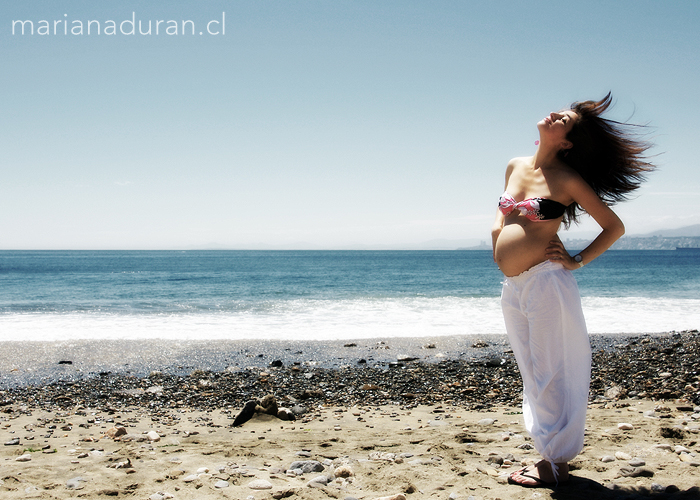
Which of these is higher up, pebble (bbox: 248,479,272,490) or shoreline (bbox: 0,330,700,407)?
pebble (bbox: 248,479,272,490)

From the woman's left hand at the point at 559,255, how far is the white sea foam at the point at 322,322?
8813mm

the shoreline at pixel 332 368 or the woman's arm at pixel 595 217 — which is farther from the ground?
the woman's arm at pixel 595 217

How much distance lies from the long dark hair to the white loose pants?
0.69 metres

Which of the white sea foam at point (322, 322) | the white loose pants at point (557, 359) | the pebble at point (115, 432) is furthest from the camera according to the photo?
the white sea foam at point (322, 322)

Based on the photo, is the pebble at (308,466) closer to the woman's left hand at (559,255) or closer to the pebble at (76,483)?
the pebble at (76,483)

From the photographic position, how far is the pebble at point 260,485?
3.37 meters

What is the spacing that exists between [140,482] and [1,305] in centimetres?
2051

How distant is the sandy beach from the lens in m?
3.37

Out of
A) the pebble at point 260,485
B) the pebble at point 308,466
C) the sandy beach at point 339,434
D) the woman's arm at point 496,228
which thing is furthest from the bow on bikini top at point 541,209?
the pebble at point 260,485

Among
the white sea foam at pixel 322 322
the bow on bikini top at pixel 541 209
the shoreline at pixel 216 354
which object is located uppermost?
the bow on bikini top at pixel 541 209

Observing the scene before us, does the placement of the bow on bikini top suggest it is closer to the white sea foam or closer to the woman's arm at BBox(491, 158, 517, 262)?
the woman's arm at BBox(491, 158, 517, 262)

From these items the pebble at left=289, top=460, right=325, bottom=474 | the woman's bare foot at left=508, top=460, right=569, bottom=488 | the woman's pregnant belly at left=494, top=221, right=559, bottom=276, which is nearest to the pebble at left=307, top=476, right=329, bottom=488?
the pebble at left=289, top=460, right=325, bottom=474

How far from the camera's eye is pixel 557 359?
10.5 ft

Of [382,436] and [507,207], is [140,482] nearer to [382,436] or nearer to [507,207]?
[382,436]
